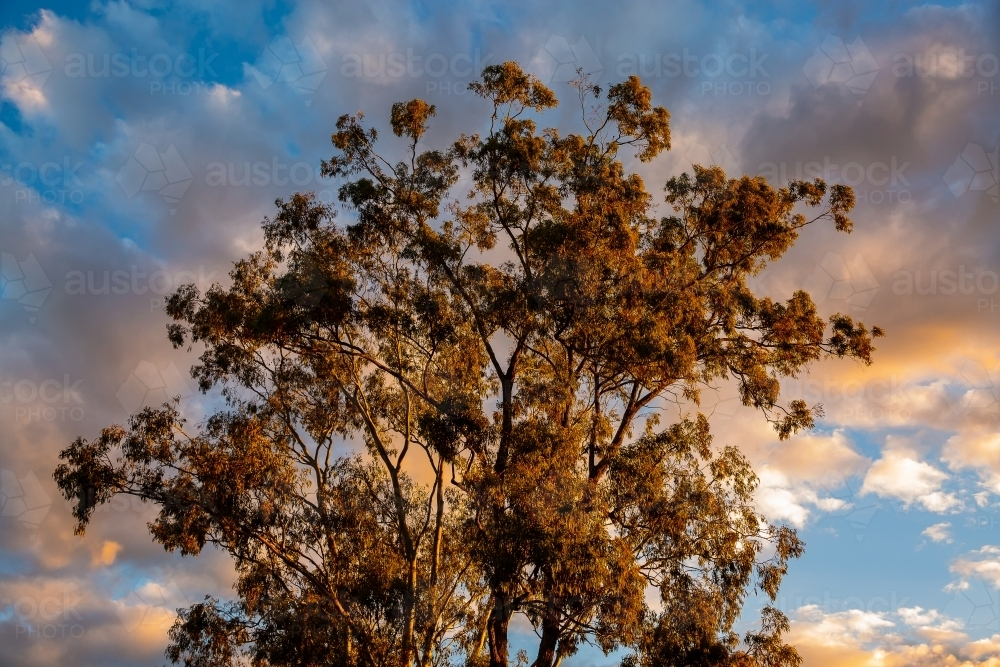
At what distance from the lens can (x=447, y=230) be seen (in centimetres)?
1670

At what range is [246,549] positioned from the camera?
15.5 meters

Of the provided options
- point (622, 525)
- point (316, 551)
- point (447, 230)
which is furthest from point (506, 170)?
point (316, 551)

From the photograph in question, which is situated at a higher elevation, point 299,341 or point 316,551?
point 299,341

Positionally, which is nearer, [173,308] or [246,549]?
[246,549]

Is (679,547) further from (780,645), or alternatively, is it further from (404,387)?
(404,387)

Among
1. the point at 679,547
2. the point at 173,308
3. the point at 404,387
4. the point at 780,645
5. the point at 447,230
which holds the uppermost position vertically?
the point at 447,230

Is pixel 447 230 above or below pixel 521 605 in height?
above

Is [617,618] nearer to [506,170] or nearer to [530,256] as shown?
[530,256]

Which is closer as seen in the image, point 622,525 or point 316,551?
point 622,525

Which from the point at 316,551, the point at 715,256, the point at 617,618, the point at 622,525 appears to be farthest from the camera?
the point at 715,256

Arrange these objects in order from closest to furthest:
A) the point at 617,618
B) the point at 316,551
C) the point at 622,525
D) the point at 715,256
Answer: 1. the point at 617,618
2. the point at 622,525
3. the point at 316,551
4. the point at 715,256

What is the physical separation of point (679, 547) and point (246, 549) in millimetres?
7132

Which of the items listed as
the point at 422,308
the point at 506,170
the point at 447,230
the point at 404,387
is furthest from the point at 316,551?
the point at 506,170

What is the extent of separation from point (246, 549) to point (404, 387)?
3.91 metres
